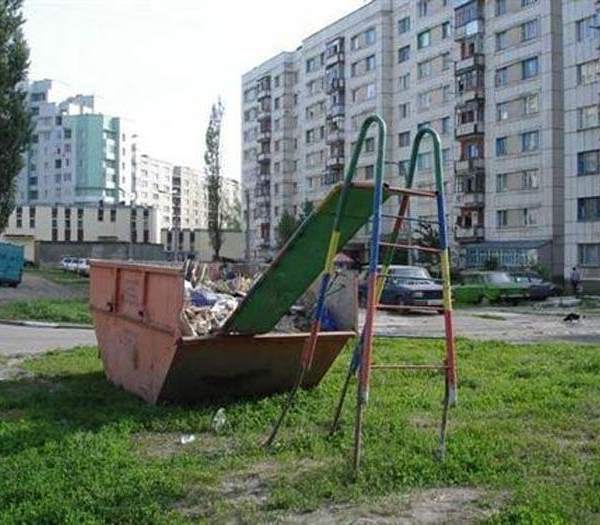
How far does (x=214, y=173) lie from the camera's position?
7912cm

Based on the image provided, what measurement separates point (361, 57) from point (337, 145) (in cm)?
966

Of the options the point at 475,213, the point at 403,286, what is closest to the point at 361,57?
the point at 475,213

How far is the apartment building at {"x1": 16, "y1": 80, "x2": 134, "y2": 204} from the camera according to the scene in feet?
468

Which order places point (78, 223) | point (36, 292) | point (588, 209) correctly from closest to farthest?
point (36, 292), point (588, 209), point (78, 223)

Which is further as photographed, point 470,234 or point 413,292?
point 470,234

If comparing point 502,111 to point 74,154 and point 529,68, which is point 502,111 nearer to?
point 529,68

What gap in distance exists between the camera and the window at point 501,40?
6350 cm

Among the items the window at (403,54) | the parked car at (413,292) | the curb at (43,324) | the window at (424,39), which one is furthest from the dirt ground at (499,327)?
the window at (403,54)

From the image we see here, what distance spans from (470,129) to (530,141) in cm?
616

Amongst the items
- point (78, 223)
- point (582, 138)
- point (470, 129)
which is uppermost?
point (470, 129)

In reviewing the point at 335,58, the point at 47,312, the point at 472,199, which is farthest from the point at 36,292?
the point at 335,58

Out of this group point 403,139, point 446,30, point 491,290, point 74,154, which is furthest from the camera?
point 74,154

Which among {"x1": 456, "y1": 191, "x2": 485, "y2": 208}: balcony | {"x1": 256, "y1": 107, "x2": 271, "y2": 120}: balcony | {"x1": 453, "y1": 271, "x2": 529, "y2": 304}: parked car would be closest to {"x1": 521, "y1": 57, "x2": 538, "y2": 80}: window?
{"x1": 456, "y1": 191, "x2": 485, "y2": 208}: balcony

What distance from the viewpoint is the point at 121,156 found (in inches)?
5812
